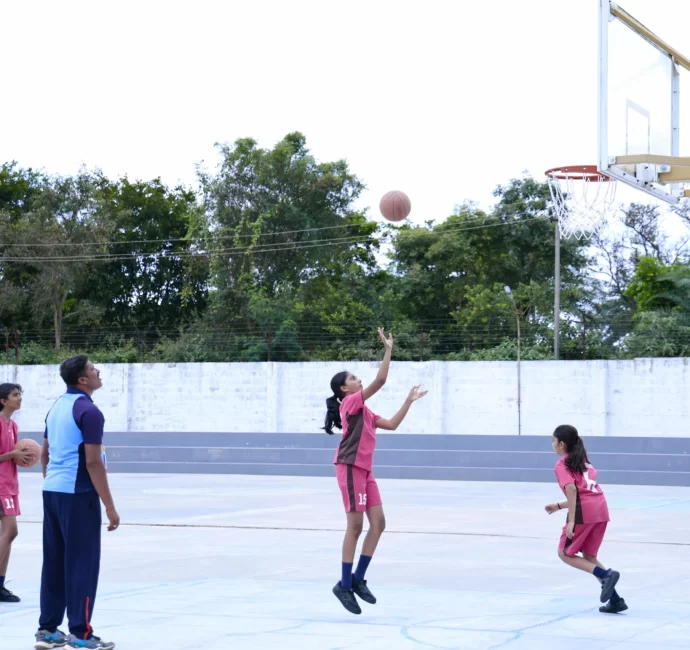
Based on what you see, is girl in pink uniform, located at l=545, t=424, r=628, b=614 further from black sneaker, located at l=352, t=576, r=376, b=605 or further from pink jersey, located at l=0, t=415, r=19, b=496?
pink jersey, located at l=0, t=415, r=19, b=496

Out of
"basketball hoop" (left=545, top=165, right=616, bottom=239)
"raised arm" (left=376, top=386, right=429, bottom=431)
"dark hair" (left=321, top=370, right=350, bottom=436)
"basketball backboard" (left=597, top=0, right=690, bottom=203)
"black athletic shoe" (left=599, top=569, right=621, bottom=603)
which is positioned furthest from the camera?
"basketball hoop" (left=545, top=165, right=616, bottom=239)

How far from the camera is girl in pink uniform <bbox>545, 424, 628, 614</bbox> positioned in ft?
24.3

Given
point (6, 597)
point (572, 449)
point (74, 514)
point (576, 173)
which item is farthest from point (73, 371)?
point (576, 173)

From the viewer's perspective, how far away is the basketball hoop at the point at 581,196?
14672 millimetres

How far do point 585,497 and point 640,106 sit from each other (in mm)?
5216

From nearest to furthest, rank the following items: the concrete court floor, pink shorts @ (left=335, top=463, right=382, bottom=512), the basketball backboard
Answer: the concrete court floor < pink shorts @ (left=335, top=463, right=382, bottom=512) < the basketball backboard

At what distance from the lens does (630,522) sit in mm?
13617

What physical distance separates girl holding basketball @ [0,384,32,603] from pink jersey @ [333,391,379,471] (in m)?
2.39

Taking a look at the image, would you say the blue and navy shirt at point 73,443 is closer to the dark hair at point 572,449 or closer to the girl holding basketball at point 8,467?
the girl holding basketball at point 8,467

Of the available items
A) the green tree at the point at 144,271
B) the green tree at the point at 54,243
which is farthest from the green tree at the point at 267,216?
the green tree at the point at 54,243

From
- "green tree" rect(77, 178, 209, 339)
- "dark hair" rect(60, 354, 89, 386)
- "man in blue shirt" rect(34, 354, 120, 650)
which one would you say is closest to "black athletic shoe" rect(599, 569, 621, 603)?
"man in blue shirt" rect(34, 354, 120, 650)

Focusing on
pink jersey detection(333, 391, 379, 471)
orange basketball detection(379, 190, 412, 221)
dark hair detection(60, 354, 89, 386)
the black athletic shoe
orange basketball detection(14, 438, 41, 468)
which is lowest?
the black athletic shoe

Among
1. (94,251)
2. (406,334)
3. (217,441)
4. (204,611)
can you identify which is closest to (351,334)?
(406,334)

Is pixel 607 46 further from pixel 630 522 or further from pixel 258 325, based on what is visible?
pixel 258 325
